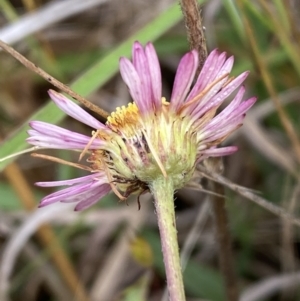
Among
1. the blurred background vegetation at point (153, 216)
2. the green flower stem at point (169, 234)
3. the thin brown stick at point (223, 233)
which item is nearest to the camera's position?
the green flower stem at point (169, 234)

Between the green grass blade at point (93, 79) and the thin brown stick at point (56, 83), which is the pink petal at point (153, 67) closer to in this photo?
the thin brown stick at point (56, 83)

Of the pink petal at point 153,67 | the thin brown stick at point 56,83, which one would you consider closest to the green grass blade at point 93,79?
the thin brown stick at point 56,83

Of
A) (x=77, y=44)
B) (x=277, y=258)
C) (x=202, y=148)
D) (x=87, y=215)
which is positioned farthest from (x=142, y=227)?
(x=202, y=148)

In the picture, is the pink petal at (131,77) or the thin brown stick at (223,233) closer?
the pink petal at (131,77)

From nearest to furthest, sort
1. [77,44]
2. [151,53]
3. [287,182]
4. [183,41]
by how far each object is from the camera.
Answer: [151,53] < [287,182] < [183,41] < [77,44]

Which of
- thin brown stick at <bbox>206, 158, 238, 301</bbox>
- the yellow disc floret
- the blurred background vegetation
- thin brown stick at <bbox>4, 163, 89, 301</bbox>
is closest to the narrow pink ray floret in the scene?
the yellow disc floret

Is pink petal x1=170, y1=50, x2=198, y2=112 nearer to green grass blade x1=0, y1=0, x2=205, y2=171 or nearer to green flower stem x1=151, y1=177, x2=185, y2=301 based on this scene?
green flower stem x1=151, y1=177, x2=185, y2=301

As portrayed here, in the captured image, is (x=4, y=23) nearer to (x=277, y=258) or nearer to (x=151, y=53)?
(x=277, y=258)
